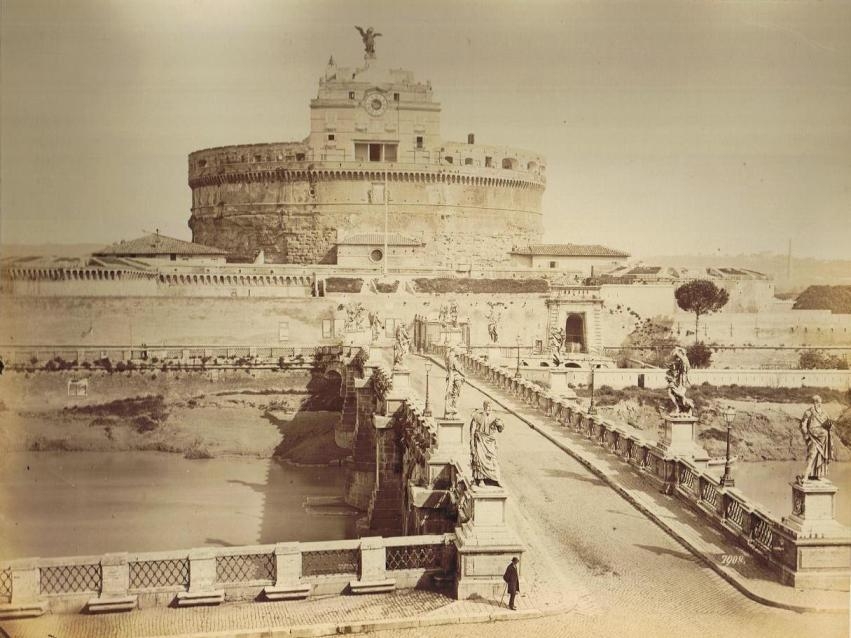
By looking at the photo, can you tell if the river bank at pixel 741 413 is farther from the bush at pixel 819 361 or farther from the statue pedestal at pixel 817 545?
the statue pedestal at pixel 817 545

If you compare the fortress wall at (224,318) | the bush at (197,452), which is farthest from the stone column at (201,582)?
the fortress wall at (224,318)

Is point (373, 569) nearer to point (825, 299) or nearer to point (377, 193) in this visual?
point (825, 299)

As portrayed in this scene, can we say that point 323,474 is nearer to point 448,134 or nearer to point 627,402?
point 627,402

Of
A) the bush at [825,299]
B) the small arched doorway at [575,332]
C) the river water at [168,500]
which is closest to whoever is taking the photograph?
the river water at [168,500]

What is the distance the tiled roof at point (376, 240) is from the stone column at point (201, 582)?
101ft

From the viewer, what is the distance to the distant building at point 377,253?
126 ft

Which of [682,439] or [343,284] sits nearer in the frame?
[682,439]

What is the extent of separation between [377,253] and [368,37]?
89.0 ft

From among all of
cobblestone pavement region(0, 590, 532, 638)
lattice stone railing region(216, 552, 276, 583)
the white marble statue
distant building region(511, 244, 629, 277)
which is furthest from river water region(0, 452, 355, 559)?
distant building region(511, 244, 629, 277)

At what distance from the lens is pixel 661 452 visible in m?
11.2

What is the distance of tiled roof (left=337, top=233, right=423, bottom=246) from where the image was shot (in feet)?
128

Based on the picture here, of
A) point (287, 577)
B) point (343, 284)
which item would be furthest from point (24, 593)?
point (343, 284)

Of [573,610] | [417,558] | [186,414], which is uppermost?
[417,558]

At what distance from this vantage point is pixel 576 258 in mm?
40219
